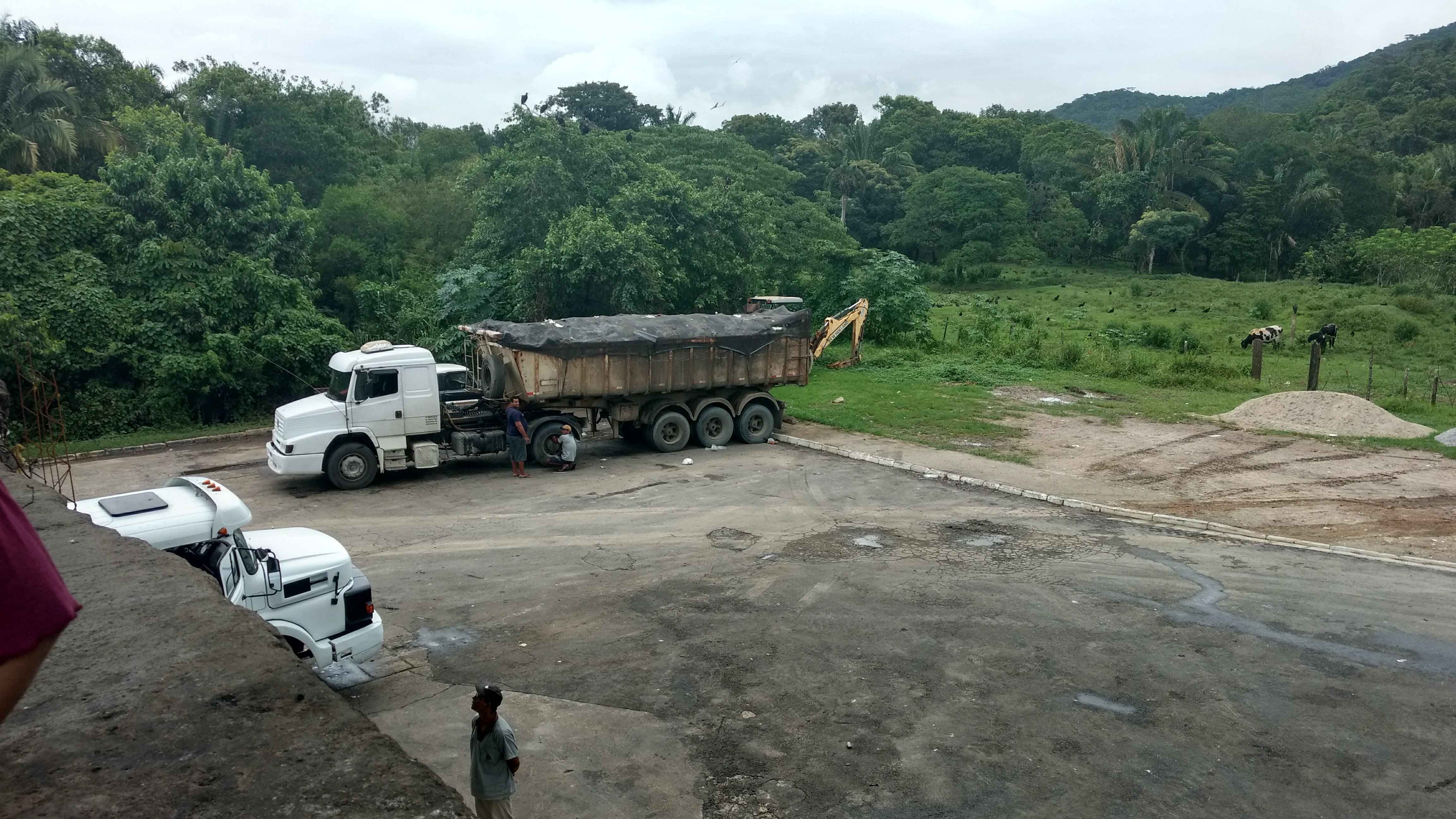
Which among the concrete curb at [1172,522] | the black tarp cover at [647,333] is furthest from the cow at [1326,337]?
the black tarp cover at [647,333]

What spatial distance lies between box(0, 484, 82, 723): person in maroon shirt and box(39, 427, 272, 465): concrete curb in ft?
68.9

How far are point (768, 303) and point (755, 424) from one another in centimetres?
704

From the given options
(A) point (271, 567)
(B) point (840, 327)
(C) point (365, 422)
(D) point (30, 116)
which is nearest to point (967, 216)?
(B) point (840, 327)

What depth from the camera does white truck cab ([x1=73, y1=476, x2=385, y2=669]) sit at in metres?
8.16

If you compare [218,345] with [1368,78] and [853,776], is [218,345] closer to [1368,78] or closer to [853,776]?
[853,776]

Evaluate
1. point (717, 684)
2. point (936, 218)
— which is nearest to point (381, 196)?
point (717, 684)

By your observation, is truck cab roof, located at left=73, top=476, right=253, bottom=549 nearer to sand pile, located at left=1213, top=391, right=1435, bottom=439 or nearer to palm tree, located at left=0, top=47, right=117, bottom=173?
sand pile, located at left=1213, top=391, right=1435, bottom=439

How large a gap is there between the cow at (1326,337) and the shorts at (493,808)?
28.3m

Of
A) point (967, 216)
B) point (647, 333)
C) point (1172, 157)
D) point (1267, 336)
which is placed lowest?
point (1267, 336)

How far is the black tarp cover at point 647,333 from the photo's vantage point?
18391 millimetres

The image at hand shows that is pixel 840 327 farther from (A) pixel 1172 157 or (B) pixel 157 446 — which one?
(A) pixel 1172 157

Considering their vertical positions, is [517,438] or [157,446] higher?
[517,438]

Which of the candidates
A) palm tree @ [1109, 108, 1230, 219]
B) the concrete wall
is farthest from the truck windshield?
palm tree @ [1109, 108, 1230, 219]

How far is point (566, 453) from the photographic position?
60.1 feet
